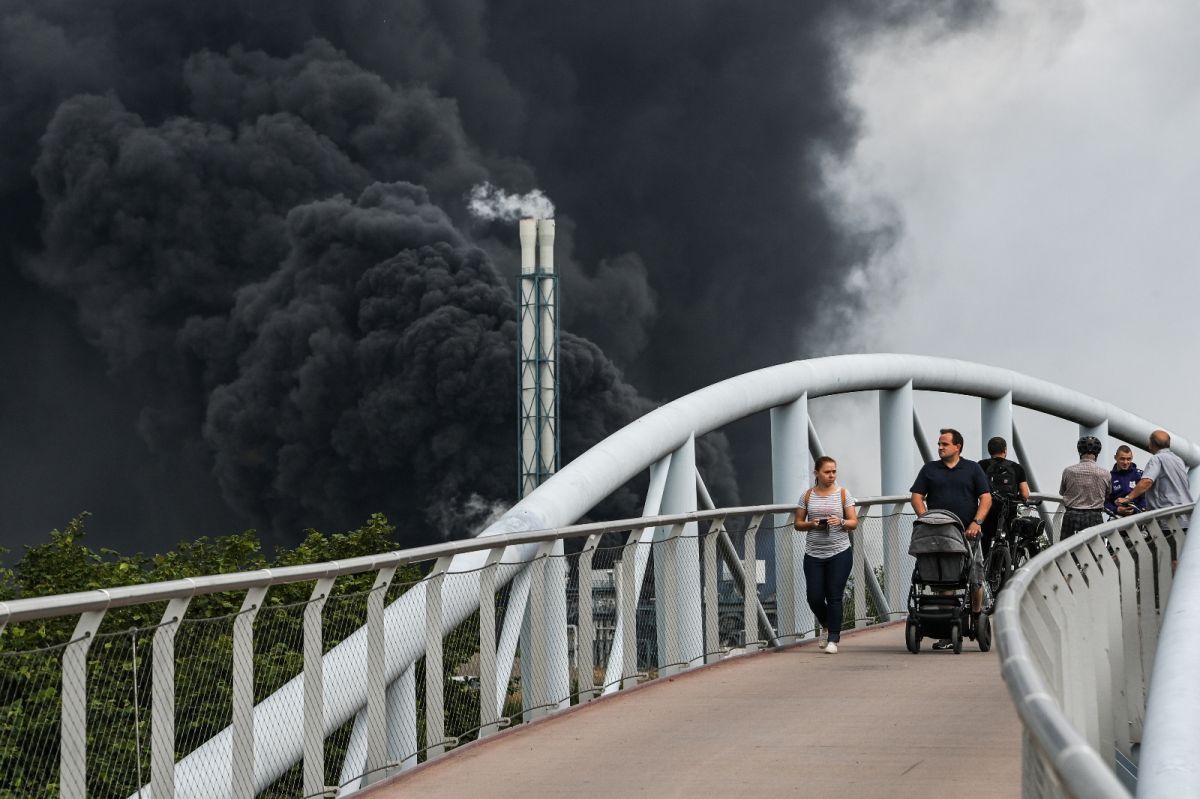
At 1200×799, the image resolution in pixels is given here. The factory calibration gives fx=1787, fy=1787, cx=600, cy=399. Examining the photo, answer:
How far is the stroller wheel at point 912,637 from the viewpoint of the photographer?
13.1 metres

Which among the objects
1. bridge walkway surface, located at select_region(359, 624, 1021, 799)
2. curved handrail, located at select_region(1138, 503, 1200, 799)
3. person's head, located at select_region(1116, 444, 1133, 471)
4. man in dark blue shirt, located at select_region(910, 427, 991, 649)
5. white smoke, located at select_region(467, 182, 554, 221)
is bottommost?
bridge walkway surface, located at select_region(359, 624, 1021, 799)

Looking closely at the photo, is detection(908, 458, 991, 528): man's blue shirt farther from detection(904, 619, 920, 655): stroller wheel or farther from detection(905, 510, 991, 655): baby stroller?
detection(904, 619, 920, 655): stroller wheel

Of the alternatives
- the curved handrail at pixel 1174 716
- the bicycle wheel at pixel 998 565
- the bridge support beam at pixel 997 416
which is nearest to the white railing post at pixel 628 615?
the bicycle wheel at pixel 998 565

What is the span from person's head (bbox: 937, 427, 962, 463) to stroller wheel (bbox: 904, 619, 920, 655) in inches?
49.0

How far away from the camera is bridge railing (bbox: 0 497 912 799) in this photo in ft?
18.9

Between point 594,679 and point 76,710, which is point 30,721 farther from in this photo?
point 594,679

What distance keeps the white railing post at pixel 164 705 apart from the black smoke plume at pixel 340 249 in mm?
79702

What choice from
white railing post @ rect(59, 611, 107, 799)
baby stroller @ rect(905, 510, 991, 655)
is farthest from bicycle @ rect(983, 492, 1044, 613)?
white railing post @ rect(59, 611, 107, 799)

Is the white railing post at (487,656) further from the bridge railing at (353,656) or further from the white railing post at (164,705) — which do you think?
the white railing post at (164,705)

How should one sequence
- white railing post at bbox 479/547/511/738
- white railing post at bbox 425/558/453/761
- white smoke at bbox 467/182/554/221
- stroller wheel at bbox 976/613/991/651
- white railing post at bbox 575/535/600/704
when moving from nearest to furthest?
1. white railing post at bbox 425/558/453/761
2. white railing post at bbox 479/547/511/738
3. white railing post at bbox 575/535/600/704
4. stroller wheel at bbox 976/613/991/651
5. white smoke at bbox 467/182/554/221

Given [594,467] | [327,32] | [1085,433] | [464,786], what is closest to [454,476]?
[327,32]

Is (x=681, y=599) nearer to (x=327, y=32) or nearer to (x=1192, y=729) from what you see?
(x=1192, y=729)

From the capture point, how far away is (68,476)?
86.4 meters

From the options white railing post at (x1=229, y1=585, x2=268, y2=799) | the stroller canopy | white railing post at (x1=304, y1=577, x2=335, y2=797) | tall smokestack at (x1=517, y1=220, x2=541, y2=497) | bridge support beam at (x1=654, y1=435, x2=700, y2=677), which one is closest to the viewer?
white railing post at (x1=229, y1=585, x2=268, y2=799)
